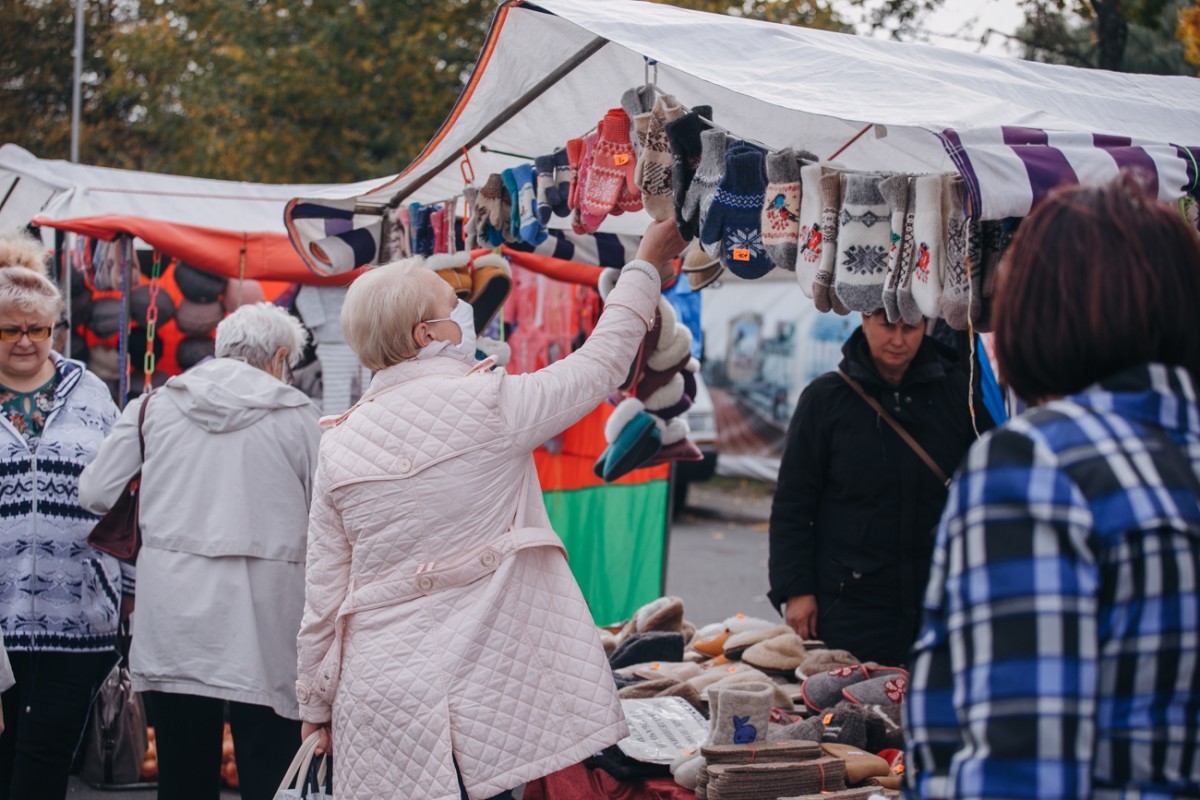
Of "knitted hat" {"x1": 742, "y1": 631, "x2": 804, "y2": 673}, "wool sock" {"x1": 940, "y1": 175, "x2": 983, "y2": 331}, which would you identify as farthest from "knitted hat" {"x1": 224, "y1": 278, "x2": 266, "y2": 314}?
"wool sock" {"x1": 940, "y1": 175, "x2": 983, "y2": 331}

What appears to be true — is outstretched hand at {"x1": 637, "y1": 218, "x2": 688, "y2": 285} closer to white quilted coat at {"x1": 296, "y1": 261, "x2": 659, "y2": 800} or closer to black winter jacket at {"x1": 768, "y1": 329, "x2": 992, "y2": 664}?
white quilted coat at {"x1": 296, "y1": 261, "x2": 659, "y2": 800}

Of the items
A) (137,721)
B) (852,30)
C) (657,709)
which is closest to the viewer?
(657,709)

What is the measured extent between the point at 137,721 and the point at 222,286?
222cm

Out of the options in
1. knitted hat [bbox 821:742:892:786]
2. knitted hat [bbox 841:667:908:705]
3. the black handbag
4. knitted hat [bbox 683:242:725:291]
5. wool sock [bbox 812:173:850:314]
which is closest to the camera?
wool sock [bbox 812:173:850:314]

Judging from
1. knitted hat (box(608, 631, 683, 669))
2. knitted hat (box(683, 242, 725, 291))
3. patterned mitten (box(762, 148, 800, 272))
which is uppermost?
patterned mitten (box(762, 148, 800, 272))

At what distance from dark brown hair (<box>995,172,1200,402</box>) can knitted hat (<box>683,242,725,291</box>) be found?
9.00 ft

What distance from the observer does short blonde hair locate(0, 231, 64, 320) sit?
→ 3467 millimetres

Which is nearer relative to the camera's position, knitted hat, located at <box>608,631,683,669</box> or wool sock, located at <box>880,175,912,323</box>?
wool sock, located at <box>880,175,912,323</box>

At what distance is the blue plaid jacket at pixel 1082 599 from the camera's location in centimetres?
117

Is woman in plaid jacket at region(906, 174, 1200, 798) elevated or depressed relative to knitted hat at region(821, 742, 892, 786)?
elevated

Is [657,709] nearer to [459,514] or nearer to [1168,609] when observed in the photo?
[459,514]

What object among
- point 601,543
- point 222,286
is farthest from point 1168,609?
point 222,286

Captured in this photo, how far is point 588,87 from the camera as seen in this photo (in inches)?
146

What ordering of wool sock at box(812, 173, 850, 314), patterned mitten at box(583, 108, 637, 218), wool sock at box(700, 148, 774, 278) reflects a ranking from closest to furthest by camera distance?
wool sock at box(812, 173, 850, 314)
wool sock at box(700, 148, 774, 278)
patterned mitten at box(583, 108, 637, 218)
